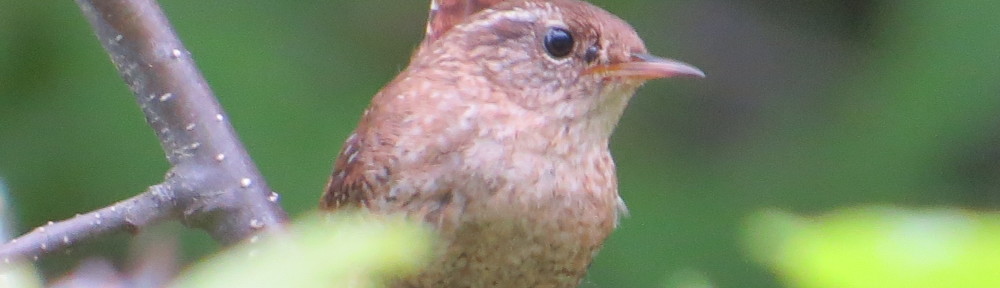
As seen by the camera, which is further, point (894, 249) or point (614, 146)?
point (614, 146)

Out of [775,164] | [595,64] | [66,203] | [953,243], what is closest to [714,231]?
[775,164]

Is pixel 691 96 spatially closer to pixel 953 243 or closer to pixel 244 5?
pixel 244 5

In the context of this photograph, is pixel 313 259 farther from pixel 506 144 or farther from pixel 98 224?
pixel 506 144

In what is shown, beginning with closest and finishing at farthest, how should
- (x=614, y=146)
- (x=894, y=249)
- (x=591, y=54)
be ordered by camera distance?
(x=894, y=249) → (x=591, y=54) → (x=614, y=146)

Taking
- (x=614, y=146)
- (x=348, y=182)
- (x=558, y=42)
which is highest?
(x=558, y=42)

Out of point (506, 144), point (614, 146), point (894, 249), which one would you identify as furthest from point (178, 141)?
point (614, 146)

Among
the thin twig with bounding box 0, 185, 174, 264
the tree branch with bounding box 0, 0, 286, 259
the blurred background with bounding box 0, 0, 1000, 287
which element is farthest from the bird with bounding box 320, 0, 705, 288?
the blurred background with bounding box 0, 0, 1000, 287

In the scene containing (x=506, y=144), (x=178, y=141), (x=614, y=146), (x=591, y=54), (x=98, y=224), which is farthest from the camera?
(x=614, y=146)
